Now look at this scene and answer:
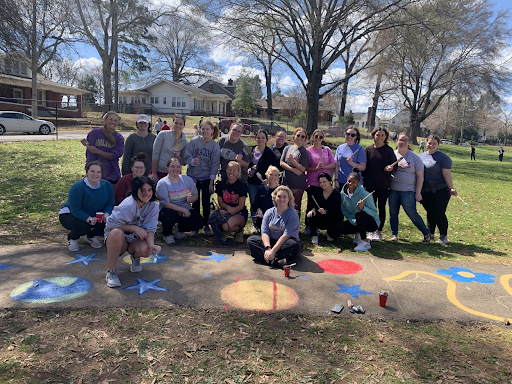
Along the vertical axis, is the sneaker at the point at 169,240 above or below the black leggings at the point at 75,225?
below

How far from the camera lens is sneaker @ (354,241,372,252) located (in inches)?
198

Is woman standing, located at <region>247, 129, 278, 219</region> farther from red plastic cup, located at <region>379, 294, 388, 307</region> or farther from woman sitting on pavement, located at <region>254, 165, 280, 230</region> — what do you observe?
red plastic cup, located at <region>379, 294, 388, 307</region>

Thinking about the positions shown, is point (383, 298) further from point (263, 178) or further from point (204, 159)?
point (204, 159)

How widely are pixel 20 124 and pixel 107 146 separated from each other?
17337 millimetres

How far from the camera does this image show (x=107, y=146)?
5.16 m

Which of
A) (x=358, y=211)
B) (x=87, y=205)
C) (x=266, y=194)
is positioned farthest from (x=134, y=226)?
(x=358, y=211)

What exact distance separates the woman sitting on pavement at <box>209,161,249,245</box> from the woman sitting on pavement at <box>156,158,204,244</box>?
11.7 inches

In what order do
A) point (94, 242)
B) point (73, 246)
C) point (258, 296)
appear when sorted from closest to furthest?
point (258, 296)
point (73, 246)
point (94, 242)

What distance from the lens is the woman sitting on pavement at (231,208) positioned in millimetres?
5062

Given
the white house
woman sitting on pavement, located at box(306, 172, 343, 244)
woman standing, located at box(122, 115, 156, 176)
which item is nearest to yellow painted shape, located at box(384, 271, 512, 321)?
woman sitting on pavement, located at box(306, 172, 343, 244)

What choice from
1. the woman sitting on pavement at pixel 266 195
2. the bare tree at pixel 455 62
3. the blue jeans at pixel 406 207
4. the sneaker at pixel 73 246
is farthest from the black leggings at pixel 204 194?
the bare tree at pixel 455 62

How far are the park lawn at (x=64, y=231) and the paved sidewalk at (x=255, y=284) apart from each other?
1.56 ft

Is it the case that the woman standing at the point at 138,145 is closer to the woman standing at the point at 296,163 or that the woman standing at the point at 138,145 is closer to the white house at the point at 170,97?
the woman standing at the point at 296,163

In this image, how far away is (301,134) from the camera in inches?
206
